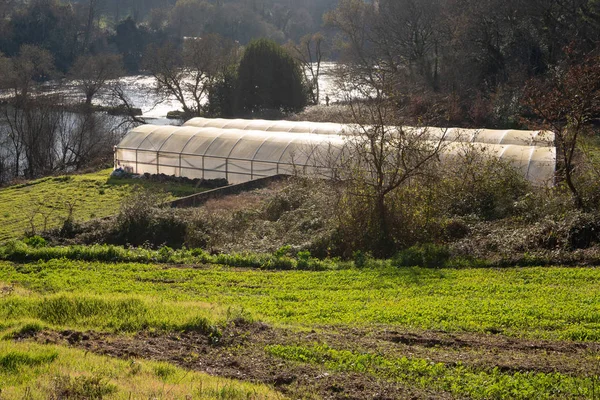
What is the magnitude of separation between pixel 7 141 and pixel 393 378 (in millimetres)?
42614

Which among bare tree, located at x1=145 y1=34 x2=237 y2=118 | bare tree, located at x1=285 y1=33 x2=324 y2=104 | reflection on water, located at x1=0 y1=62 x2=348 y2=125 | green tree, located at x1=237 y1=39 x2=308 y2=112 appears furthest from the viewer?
reflection on water, located at x1=0 y1=62 x2=348 y2=125

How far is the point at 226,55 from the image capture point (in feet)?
186

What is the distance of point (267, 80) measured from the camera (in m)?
49.0

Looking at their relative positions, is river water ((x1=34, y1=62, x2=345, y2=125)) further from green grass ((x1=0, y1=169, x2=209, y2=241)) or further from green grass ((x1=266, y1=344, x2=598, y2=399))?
green grass ((x1=266, y1=344, x2=598, y2=399))

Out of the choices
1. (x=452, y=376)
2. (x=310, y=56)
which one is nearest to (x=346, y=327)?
(x=452, y=376)

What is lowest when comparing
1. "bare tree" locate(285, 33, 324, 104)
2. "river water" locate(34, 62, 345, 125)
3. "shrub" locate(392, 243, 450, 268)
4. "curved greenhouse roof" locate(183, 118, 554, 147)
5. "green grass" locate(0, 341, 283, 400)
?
"shrub" locate(392, 243, 450, 268)

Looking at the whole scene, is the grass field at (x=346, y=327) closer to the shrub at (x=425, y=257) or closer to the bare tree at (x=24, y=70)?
the shrub at (x=425, y=257)

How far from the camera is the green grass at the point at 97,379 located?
6.09 m

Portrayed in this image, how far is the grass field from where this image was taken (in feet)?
22.6

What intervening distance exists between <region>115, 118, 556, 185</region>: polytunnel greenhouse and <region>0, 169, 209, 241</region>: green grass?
1.96 meters

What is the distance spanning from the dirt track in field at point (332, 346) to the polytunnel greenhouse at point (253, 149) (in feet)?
55.3

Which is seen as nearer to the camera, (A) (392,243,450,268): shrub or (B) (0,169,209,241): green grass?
(A) (392,243,450,268): shrub

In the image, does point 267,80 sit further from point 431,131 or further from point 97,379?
point 97,379

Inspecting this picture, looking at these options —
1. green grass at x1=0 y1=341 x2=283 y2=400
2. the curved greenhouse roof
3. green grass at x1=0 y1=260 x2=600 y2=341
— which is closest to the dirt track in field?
green grass at x1=0 y1=341 x2=283 y2=400
